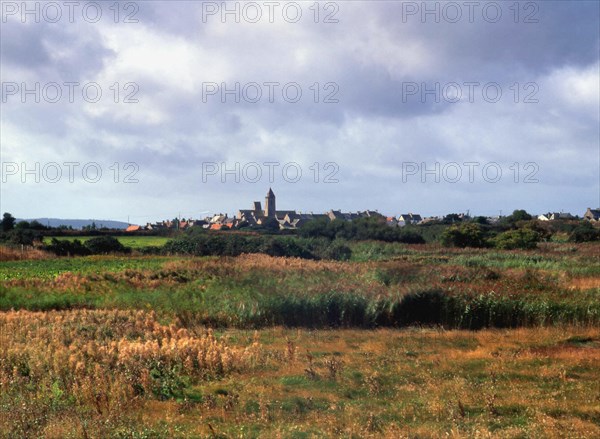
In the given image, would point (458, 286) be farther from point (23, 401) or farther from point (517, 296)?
point (23, 401)

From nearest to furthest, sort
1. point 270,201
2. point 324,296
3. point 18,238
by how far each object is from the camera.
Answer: point 324,296
point 18,238
point 270,201

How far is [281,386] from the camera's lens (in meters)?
10.7

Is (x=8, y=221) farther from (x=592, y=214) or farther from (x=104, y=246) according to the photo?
(x=592, y=214)

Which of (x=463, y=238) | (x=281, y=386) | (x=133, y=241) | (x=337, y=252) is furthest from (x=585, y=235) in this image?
(x=281, y=386)

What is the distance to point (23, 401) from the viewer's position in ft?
30.6

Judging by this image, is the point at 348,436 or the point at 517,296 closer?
the point at 348,436

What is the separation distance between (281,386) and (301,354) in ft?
10.4

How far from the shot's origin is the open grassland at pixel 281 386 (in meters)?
8.21

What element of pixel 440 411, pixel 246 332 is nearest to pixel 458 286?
pixel 246 332

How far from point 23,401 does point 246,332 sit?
848cm

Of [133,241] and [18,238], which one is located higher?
[18,238]

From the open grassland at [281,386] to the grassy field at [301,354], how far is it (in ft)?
0.14

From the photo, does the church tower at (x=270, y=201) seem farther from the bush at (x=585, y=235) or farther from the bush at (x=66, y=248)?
the bush at (x=66, y=248)

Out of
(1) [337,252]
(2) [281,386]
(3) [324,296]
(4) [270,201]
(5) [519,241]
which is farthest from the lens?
(4) [270,201]
